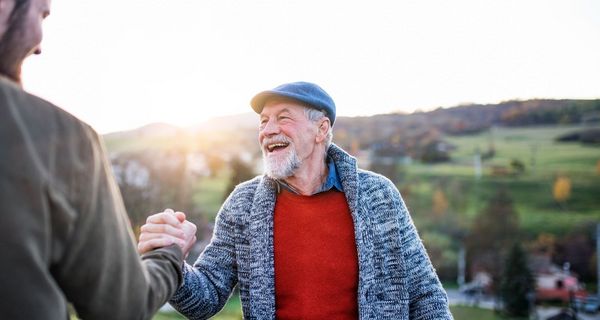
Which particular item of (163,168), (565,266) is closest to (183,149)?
(163,168)

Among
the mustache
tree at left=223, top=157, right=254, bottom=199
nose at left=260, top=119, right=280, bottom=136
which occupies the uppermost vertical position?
nose at left=260, top=119, right=280, bottom=136

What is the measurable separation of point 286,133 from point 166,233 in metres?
1.22

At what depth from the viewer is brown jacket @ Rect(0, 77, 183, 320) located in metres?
0.96

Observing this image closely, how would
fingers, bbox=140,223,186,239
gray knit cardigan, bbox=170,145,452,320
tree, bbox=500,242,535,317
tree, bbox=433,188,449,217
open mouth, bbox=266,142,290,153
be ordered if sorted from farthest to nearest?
1. tree, bbox=433,188,449,217
2. tree, bbox=500,242,535,317
3. open mouth, bbox=266,142,290,153
4. gray knit cardigan, bbox=170,145,452,320
5. fingers, bbox=140,223,186,239

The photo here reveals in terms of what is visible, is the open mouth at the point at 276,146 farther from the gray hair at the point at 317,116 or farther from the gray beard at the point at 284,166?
the gray hair at the point at 317,116

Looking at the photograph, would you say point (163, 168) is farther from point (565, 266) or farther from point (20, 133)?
point (20, 133)

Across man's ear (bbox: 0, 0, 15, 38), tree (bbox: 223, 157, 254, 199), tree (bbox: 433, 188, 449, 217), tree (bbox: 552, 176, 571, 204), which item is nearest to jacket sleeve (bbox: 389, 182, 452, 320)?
man's ear (bbox: 0, 0, 15, 38)

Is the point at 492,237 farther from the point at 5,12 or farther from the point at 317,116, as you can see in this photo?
the point at 5,12

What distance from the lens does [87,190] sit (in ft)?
3.52

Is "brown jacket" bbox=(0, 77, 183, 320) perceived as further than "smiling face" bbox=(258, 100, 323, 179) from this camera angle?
No

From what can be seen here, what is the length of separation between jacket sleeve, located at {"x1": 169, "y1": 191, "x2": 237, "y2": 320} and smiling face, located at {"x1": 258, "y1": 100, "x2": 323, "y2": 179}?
1.14ft

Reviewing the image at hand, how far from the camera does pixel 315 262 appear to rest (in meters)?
2.51

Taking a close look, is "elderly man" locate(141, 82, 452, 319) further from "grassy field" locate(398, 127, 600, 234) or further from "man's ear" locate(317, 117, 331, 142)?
"grassy field" locate(398, 127, 600, 234)

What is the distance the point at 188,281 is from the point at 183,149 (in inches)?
862
